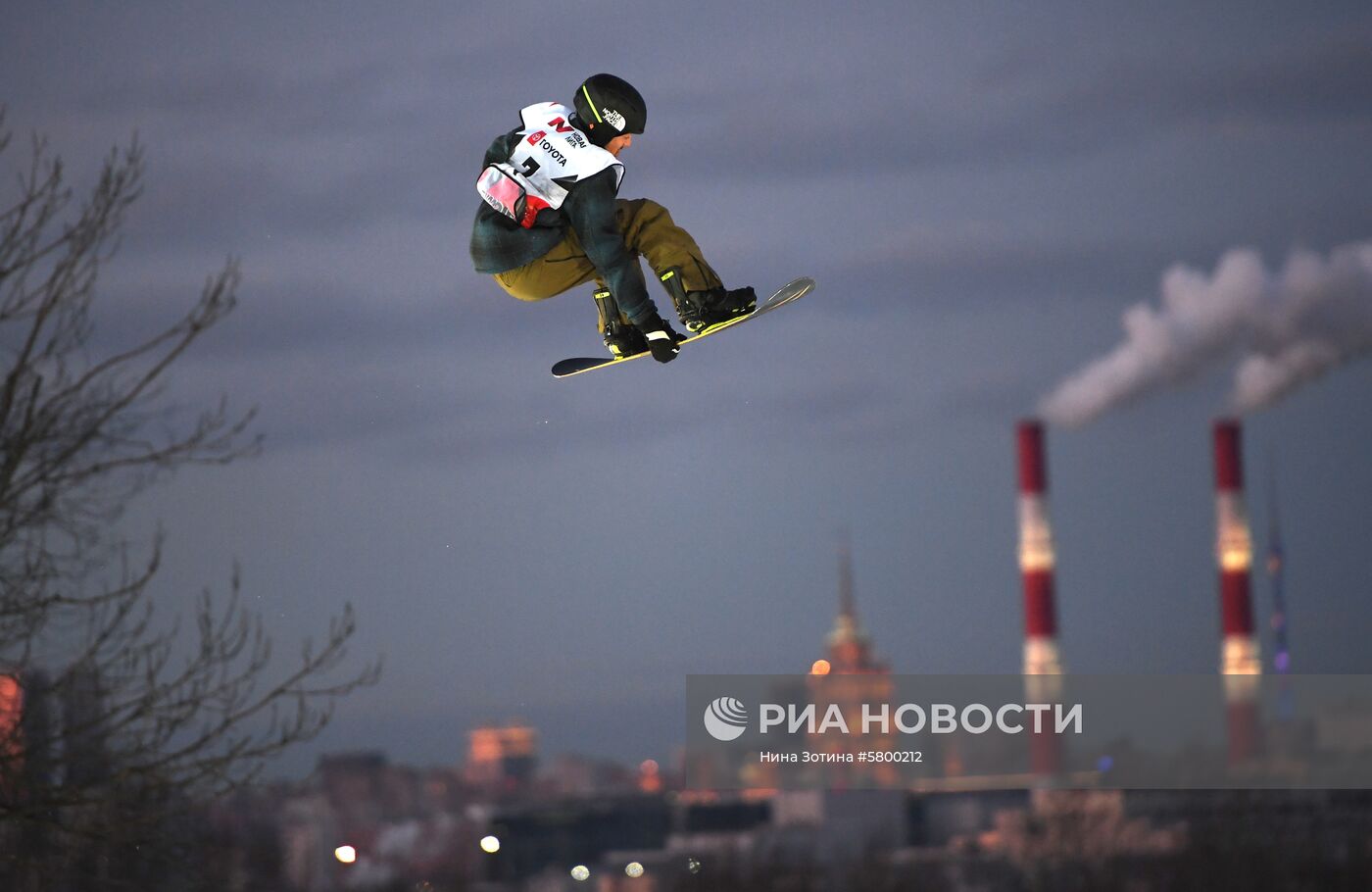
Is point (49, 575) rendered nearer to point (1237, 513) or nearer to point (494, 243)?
point (494, 243)

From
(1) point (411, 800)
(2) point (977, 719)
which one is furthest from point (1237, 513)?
(1) point (411, 800)

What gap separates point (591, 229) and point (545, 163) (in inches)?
14.2

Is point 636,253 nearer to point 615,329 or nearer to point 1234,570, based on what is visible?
point 615,329

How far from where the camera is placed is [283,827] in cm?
3466

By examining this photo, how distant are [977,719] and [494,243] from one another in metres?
74.2

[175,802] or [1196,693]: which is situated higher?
[1196,693]

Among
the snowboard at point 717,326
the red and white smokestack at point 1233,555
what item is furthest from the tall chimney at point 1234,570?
the snowboard at point 717,326

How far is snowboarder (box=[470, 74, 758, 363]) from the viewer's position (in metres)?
8.39

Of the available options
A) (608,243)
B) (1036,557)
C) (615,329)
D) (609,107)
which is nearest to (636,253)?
(608,243)

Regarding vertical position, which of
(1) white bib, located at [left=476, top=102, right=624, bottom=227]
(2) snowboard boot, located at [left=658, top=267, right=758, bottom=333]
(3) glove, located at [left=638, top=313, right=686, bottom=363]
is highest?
(1) white bib, located at [left=476, top=102, right=624, bottom=227]

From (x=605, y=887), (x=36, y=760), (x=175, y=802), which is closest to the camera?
(x=36, y=760)

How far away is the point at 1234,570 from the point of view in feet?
219

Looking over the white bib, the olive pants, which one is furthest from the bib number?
the olive pants

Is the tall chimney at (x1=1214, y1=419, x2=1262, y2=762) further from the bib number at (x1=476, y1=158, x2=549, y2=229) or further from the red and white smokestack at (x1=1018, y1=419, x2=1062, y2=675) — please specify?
the bib number at (x1=476, y1=158, x2=549, y2=229)
